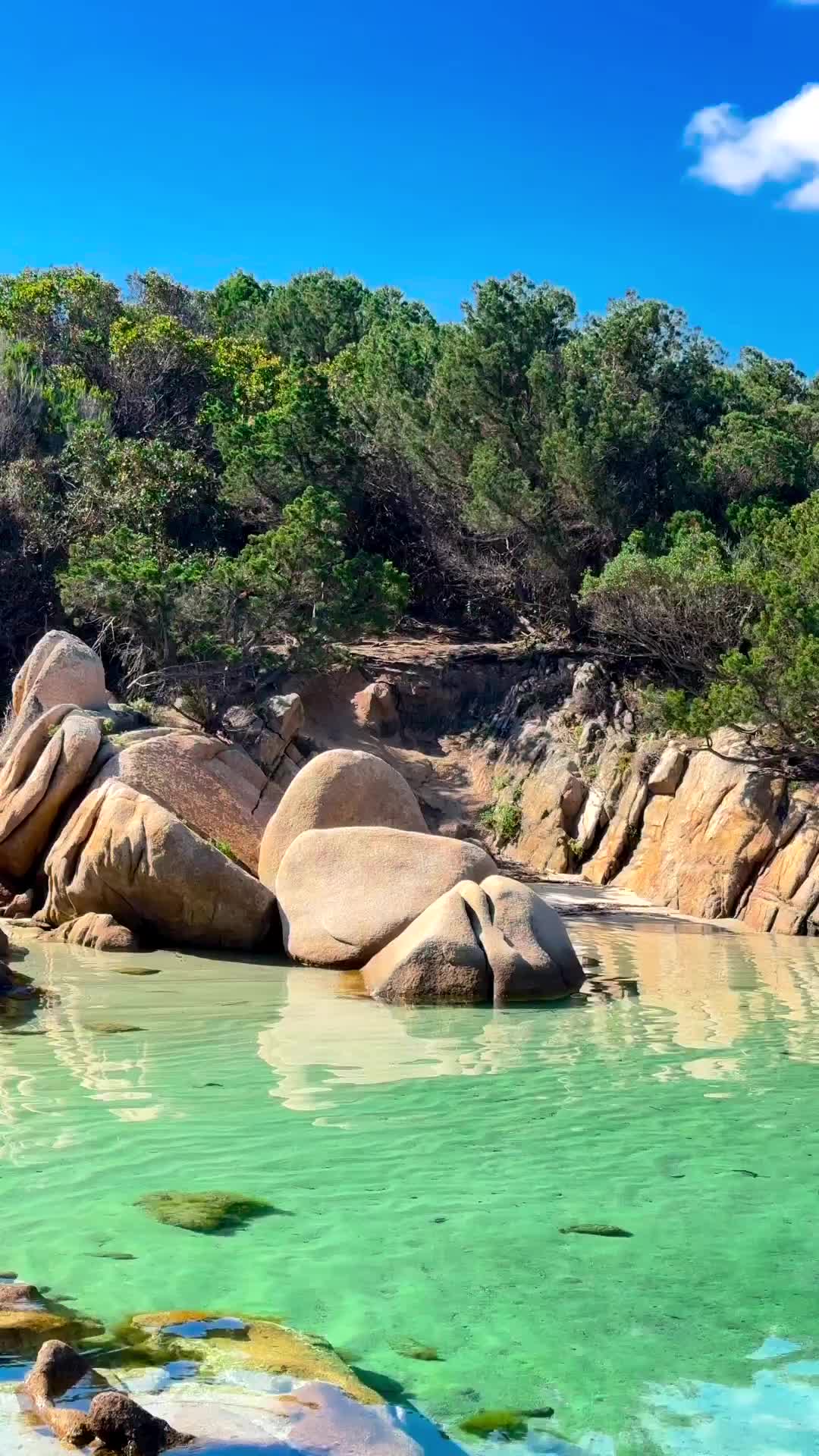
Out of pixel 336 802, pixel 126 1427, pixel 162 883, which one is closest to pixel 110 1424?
pixel 126 1427

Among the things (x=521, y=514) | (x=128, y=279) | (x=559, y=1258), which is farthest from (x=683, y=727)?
(x=128, y=279)

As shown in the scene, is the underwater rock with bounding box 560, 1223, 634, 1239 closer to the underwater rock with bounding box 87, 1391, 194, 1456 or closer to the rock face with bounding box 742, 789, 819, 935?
the underwater rock with bounding box 87, 1391, 194, 1456

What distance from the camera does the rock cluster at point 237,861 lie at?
12.2 m

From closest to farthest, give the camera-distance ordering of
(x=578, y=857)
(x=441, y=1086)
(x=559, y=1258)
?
(x=559, y=1258) < (x=441, y=1086) < (x=578, y=857)

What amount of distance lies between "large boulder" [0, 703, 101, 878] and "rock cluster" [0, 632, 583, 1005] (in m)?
0.02

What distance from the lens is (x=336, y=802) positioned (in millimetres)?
15836

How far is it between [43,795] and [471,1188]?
10437mm

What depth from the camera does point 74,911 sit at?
15070 mm

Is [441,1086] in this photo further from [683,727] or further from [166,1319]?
[683,727]

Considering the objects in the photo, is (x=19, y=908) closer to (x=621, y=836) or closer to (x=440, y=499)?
(x=621, y=836)

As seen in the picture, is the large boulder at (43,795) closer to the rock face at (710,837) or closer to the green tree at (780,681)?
the green tree at (780,681)

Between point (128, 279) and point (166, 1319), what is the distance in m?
42.7

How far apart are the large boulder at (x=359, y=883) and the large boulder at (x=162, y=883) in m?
0.54

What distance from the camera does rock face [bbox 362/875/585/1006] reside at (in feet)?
38.6
